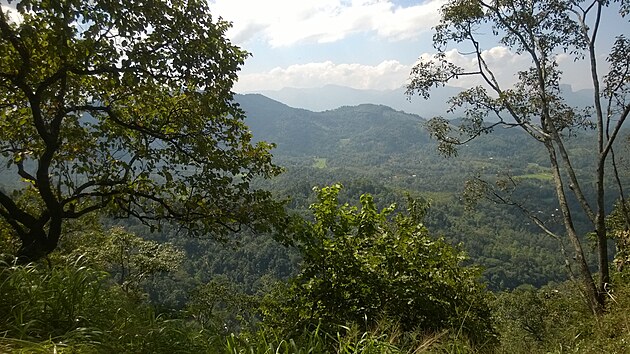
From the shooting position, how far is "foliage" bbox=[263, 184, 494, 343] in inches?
254

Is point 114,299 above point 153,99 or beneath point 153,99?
beneath

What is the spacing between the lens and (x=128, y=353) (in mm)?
2932

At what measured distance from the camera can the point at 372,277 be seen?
6684mm

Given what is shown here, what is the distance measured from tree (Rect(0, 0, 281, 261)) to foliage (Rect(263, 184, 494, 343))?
3.89ft

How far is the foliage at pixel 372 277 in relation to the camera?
6445mm

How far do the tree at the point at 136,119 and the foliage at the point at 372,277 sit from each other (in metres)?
1.18

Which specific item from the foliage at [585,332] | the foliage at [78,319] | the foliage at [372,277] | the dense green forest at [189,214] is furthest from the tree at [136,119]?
the foliage at [585,332]

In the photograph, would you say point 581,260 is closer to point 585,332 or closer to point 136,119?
point 585,332

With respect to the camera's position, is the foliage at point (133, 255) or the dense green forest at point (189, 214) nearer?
the dense green forest at point (189, 214)

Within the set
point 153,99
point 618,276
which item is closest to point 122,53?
point 153,99

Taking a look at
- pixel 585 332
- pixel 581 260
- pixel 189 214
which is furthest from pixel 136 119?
pixel 581 260

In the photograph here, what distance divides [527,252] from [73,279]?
128 meters

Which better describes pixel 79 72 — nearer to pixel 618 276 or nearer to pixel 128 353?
pixel 128 353

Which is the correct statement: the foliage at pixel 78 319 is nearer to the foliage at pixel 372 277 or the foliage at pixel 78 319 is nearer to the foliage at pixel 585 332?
the foliage at pixel 372 277
